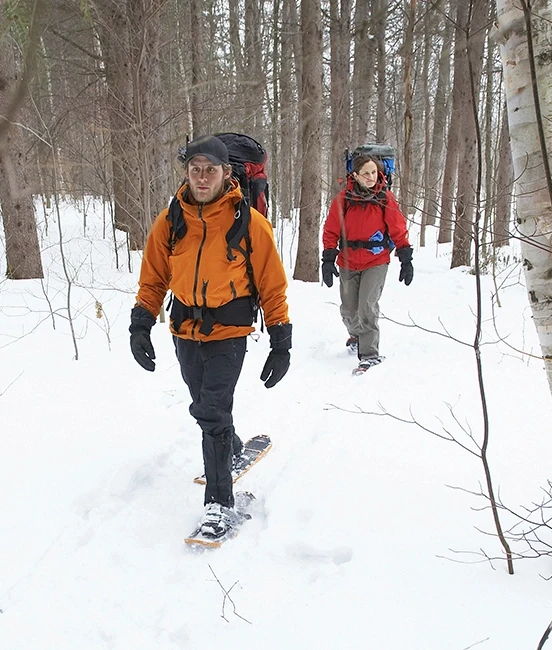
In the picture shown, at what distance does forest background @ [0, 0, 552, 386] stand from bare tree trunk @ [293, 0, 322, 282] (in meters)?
0.02

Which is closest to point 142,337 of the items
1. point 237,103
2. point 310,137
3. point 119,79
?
point 119,79

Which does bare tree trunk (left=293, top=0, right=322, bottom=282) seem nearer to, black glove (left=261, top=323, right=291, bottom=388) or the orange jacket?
the orange jacket

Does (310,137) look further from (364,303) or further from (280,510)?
(280,510)

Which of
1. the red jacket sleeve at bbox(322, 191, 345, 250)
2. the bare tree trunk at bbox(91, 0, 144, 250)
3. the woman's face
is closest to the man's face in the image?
the woman's face

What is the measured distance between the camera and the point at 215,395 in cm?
257

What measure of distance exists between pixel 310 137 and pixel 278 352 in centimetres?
626

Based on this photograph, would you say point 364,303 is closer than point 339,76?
Yes

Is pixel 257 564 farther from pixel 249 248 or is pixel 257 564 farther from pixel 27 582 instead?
pixel 249 248

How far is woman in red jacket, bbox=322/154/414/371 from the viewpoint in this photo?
448 centimetres

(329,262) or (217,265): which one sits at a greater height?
(217,265)

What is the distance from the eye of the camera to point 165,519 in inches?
109

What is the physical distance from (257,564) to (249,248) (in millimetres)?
1582

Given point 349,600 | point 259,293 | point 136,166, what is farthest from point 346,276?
point 349,600

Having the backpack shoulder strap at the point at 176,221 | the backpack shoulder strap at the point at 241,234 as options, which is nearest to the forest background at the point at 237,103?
the backpack shoulder strap at the point at 176,221
